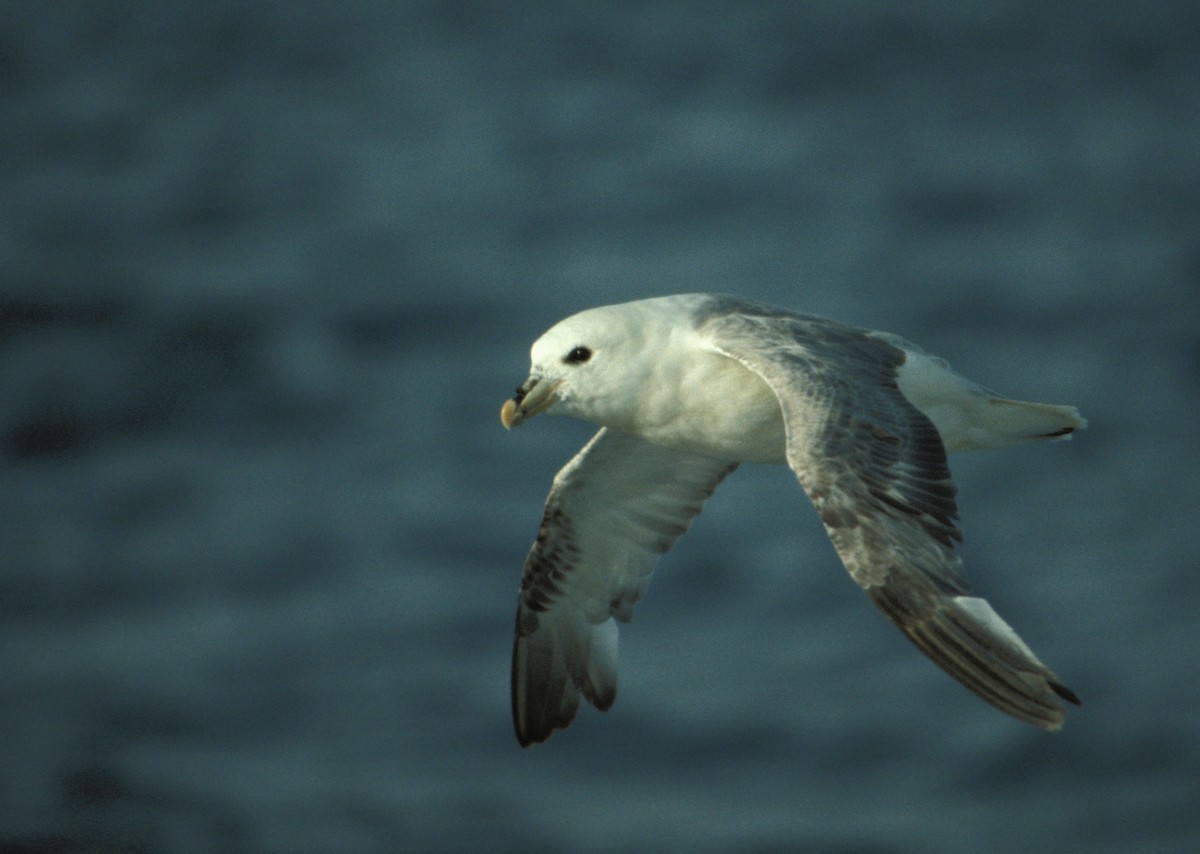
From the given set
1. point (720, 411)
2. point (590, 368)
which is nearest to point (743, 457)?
point (720, 411)

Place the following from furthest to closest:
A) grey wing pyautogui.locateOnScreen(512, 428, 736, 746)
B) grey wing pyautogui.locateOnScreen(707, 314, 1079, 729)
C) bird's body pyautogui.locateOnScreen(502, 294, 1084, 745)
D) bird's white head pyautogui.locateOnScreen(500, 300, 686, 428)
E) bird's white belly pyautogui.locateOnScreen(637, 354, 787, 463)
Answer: grey wing pyautogui.locateOnScreen(512, 428, 736, 746) → bird's white belly pyautogui.locateOnScreen(637, 354, 787, 463) → bird's white head pyautogui.locateOnScreen(500, 300, 686, 428) → bird's body pyautogui.locateOnScreen(502, 294, 1084, 745) → grey wing pyautogui.locateOnScreen(707, 314, 1079, 729)

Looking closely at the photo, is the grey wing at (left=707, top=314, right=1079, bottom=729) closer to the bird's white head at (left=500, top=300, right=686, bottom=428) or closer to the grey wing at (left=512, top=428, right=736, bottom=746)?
the bird's white head at (left=500, top=300, right=686, bottom=428)

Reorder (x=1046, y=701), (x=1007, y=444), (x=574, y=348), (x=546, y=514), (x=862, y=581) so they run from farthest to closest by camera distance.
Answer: (x=546, y=514), (x=1007, y=444), (x=574, y=348), (x=862, y=581), (x=1046, y=701)

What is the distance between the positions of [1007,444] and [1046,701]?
9.73ft

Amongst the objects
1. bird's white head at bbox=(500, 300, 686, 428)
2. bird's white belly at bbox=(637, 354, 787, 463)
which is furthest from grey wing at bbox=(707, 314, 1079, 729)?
bird's white head at bbox=(500, 300, 686, 428)

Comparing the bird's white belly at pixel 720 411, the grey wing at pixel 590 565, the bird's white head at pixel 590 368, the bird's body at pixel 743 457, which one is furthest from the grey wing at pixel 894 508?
the grey wing at pixel 590 565

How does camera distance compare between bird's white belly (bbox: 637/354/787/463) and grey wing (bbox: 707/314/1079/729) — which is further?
bird's white belly (bbox: 637/354/787/463)

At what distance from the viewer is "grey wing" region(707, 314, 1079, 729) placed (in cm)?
652

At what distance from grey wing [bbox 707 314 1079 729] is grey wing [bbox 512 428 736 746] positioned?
6.63 ft

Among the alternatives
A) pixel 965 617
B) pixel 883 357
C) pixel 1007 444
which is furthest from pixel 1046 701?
pixel 1007 444

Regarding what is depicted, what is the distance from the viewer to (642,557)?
10.2m

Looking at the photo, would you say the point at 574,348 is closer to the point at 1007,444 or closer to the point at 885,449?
the point at 885,449

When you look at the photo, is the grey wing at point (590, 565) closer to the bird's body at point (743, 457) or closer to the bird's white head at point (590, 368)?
the bird's body at point (743, 457)

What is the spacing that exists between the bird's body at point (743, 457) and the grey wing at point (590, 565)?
0.03ft
